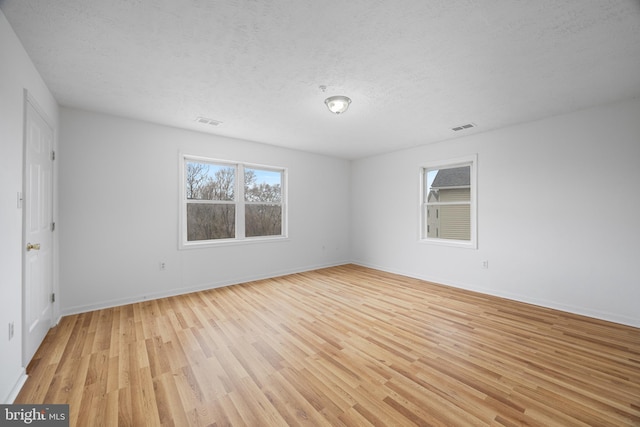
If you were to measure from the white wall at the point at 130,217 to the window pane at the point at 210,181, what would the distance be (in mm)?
247

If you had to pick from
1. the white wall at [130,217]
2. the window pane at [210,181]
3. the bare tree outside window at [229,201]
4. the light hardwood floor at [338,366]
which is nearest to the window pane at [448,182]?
the light hardwood floor at [338,366]

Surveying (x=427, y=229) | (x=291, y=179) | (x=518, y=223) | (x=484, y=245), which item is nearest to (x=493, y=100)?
(x=518, y=223)

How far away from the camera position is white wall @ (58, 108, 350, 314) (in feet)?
10.7

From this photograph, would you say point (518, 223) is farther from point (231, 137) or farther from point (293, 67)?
point (231, 137)

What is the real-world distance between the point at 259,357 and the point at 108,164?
10.8 ft

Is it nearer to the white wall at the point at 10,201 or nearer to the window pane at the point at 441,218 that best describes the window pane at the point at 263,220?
the window pane at the point at 441,218

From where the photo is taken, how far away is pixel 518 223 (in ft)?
12.5

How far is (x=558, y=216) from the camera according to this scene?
3.48m

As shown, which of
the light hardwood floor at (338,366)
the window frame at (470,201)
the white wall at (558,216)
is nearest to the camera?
the light hardwood floor at (338,366)

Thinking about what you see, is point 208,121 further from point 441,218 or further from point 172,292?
point 441,218

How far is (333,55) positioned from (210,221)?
11.3ft

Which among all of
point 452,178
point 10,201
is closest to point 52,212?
point 10,201

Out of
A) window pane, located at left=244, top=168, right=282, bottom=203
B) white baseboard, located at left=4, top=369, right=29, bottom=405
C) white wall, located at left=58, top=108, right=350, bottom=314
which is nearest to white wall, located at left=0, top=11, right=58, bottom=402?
white baseboard, located at left=4, top=369, right=29, bottom=405

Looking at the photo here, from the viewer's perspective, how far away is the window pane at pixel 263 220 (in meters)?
4.94
